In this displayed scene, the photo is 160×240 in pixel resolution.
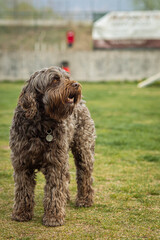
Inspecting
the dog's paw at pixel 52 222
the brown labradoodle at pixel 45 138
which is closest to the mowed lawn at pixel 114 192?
the dog's paw at pixel 52 222

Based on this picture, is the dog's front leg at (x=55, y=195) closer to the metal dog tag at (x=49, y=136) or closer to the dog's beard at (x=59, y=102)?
the metal dog tag at (x=49, y=136)

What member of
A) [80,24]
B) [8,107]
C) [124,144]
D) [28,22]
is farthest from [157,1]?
[124,144]

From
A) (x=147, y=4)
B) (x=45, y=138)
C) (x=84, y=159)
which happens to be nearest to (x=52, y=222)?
(x=45, y=138)

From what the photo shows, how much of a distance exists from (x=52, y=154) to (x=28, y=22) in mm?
37474

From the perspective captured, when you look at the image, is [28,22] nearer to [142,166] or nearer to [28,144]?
[142,166]

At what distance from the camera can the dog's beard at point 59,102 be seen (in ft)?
15.3

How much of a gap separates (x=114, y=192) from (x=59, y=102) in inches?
87.0

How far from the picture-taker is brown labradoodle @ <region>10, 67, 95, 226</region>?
15.5 feet

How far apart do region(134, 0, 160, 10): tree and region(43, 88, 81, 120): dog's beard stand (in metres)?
48.6

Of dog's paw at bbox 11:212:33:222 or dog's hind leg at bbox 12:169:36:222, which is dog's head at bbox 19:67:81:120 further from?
dog's paw at bbox 11:212:33:222

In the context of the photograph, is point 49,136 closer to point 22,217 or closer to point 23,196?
point 23,196

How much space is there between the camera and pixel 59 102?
469cm

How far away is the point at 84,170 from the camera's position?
19.0 feet

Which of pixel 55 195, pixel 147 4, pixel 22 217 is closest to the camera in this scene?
pixel 55 195
